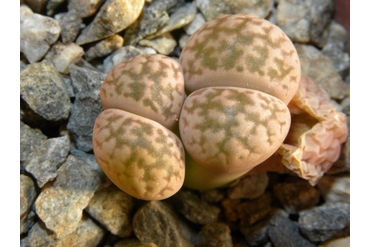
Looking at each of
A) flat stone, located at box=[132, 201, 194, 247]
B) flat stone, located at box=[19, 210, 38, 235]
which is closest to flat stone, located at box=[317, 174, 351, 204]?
flat stone, located at box=[132, 201, 194, 247]

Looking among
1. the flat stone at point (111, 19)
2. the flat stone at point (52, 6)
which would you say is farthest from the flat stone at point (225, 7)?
the flat stone at point (52, 6)

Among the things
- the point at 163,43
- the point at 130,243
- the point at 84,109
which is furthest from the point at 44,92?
the point at 130,243

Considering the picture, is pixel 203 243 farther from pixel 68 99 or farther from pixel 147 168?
pixel 68 99

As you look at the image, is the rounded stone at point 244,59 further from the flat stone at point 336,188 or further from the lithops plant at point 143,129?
the flat stone at point 336,188

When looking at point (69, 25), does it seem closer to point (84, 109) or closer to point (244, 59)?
point (84, 109)

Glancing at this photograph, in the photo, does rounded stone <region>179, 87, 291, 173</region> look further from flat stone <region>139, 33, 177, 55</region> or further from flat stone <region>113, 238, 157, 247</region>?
flat stone <region>139, 33, 177, 55</region>
